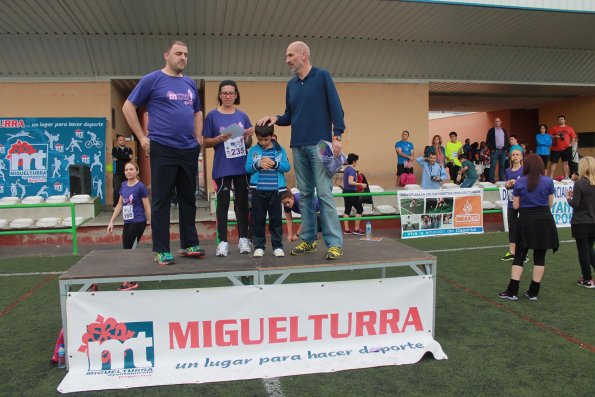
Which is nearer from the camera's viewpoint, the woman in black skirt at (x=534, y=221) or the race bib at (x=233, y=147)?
the race bib at (x=233, y=147)

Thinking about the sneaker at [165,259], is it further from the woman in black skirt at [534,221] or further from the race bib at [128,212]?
the woman in black skirt at [534,221]

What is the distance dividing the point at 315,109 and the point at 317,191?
80 centimetres

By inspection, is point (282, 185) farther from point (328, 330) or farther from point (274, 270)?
point (328, 330)

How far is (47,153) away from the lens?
13711 mm

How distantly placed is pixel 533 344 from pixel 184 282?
183 inches

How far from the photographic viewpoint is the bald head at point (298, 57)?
15.0 ft

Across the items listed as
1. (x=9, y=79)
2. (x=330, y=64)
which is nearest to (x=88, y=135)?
(x=9, y=79)

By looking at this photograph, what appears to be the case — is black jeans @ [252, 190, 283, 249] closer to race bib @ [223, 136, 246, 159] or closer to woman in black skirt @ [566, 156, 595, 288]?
race bib @ [223, 136, 246, 159]

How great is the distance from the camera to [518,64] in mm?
16109

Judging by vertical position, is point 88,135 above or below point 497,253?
above

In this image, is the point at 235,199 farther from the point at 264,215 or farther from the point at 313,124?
the point at 313,124

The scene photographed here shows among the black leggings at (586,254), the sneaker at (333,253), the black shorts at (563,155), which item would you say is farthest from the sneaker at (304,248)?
the black shorts at (563,155)

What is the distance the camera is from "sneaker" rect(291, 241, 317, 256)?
4984mm

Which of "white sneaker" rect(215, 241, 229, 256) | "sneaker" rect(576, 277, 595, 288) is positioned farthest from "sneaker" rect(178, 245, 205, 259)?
"sneaker" rect(576, 277, 595, 288)
